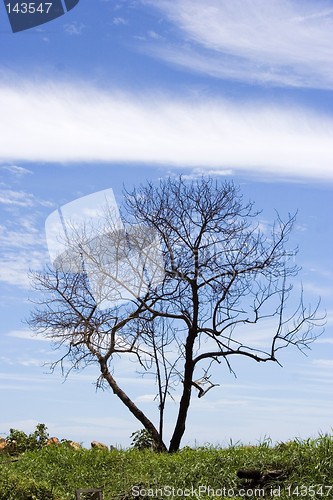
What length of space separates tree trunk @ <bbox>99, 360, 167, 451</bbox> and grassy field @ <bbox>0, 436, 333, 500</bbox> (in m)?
2.21

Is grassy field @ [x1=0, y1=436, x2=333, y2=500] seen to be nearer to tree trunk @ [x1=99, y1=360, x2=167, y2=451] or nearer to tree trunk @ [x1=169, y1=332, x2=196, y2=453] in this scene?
tree trunk @ [x1=169, y1=332, x2=196, y2=453]

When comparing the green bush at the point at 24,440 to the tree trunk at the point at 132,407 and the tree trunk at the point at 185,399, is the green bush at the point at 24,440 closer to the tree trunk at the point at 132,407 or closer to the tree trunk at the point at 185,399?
the tree trunk at the point at 132,407

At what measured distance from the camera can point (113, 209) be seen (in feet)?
39.1

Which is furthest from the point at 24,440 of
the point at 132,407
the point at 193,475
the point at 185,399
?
the point at 193,475

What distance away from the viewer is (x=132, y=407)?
11.7 metres

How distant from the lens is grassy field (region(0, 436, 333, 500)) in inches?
275

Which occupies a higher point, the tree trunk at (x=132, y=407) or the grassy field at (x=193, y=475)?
the tree trunk at (x=132, y=407)

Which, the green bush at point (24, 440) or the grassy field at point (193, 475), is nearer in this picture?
the grassy field at point (193, 475)

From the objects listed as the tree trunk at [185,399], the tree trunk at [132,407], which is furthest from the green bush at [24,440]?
the tree trunk at [185,399]

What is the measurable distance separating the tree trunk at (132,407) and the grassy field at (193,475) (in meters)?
2.21

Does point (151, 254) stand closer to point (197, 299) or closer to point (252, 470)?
point (197, 299)

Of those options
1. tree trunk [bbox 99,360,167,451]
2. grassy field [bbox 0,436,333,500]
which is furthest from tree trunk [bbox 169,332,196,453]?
grassy field [bbox 0,436,333,500]

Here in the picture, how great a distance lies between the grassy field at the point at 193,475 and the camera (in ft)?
22.9

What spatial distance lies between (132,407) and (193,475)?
14.1 ft
